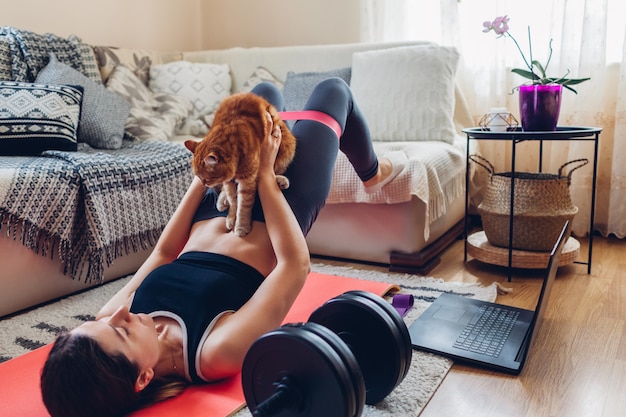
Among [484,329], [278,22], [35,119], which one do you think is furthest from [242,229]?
[278,22]

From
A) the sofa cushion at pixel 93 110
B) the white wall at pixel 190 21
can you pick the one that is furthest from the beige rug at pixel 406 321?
the white wall at pixel 190 21

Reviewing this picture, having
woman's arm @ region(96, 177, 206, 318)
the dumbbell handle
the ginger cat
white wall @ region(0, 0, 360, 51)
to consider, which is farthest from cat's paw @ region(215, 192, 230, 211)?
white wall @ region(0, 0, 360, 51)

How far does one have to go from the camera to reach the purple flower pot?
6.54 feet

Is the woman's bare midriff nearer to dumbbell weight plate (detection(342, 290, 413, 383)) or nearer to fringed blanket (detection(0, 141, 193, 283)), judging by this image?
dumbbell weight plate (detection(342, 290, 413, 383))

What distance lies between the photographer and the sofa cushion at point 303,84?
2.79 m

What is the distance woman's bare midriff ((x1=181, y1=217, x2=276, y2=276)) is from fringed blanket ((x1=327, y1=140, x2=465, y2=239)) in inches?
32.7

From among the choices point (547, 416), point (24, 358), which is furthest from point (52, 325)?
point (547, 416)

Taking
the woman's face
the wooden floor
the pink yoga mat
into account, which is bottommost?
the wooden floor

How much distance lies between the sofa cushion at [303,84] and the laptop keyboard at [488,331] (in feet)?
4.87

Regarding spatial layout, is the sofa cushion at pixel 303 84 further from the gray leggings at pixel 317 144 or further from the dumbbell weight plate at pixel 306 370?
the dumbbell weight plate at pixel 306 370

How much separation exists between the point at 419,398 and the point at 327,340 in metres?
0.44

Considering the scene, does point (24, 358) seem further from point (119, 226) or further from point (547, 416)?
point (547, 416)

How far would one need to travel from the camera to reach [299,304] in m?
1.83

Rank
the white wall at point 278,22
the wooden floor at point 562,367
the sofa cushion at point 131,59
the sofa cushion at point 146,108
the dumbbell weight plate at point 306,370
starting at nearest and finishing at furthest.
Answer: the dumbbell weight plate at point 306,370 → the wooden floor at point 562,367 → the sofa cushion at point 146,108 → the sofa cushion at point 131,59 → the white wall at point 278,22
